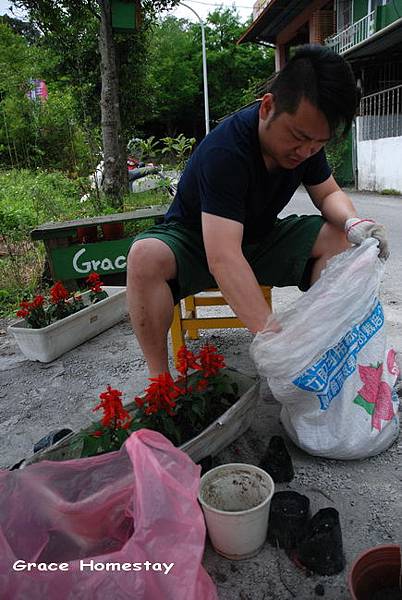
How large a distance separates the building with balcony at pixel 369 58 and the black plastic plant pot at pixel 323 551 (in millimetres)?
9354

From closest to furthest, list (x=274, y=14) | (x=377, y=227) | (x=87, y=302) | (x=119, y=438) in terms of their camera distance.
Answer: (x=119, y=438) → (x=377, y=227) → (x=87, y=302) → (x=274, y=14)

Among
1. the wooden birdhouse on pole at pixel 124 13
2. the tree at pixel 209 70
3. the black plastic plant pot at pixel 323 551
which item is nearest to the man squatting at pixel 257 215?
the black plastic plant pot at pixel 323 551

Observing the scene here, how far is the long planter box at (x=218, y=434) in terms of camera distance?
1373 millimetres

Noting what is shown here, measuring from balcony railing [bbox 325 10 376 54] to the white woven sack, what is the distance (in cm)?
1301

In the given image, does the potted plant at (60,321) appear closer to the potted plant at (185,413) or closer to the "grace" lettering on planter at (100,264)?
the "grace" lettering on planter at (100,264)

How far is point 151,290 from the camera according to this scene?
5.47 ft

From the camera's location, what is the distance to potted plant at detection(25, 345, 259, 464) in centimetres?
134

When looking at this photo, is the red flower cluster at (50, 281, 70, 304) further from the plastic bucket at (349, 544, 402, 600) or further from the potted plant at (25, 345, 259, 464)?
the plastic bucket at (349, 544, 402, 600)

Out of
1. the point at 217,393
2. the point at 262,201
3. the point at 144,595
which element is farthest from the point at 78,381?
the point at 144,595

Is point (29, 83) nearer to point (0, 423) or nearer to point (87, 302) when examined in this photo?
point (87, 302)

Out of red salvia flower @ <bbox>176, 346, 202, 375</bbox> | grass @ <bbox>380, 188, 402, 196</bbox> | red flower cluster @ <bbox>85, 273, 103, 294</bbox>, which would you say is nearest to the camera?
red salvia flower @ <bbox>176, 346, 202, 375</bbox>

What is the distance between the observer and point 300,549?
1198 millimetres

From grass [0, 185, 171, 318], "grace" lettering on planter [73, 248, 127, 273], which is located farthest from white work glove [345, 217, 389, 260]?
grass [0, 185, 171, 318]

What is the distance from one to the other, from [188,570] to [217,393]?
0.79 meters
